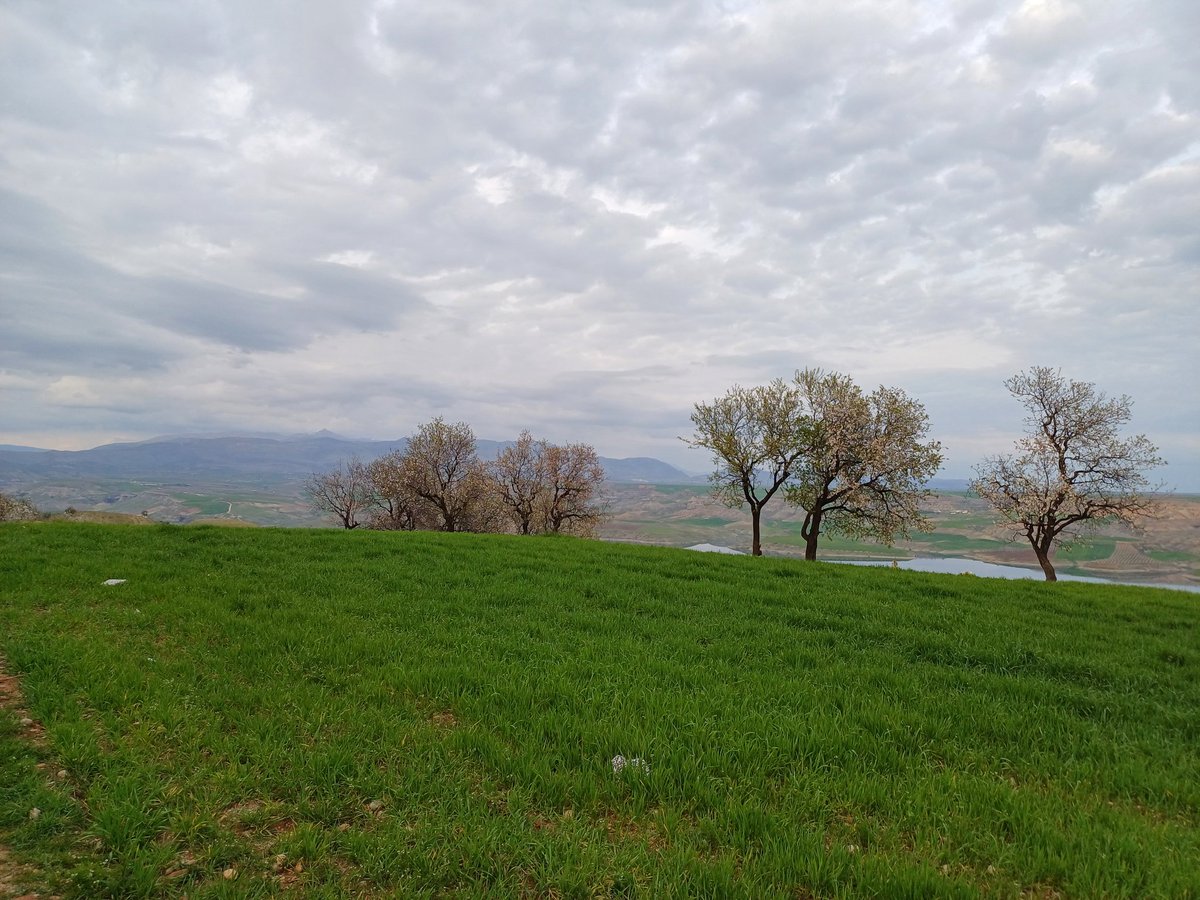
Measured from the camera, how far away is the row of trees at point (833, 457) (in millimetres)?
32219

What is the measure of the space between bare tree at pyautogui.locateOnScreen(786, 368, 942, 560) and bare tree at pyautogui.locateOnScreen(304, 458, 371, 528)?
51.6m

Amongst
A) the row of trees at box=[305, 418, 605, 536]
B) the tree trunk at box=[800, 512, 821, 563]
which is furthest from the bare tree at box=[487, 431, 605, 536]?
the tree trunk at box=[800, 512, 821, 563]

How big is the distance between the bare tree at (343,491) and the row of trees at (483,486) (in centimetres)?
384

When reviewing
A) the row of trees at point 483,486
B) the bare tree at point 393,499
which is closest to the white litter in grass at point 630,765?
the row of trees at point 483,486

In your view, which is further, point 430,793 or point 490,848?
point 430,793

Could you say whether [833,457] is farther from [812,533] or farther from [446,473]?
[446,473]

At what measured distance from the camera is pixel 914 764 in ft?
19.0

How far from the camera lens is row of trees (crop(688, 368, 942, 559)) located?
32219 millimetres

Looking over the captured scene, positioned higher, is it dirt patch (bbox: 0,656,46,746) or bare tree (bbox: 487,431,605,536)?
bare tree (bbox: 487,431,605,536)

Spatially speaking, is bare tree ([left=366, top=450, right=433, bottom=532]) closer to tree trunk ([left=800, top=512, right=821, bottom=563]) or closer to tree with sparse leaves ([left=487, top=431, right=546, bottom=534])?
tree with sparse leaves ([left=487, top=431, right=546, bottom=534])

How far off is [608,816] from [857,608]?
9820 mm

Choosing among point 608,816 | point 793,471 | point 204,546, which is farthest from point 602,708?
point 793,471

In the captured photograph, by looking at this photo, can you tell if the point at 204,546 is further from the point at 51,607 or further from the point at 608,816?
the point at 608,816

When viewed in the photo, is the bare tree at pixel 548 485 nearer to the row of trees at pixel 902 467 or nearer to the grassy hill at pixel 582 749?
the row of trees at pixel 902 467
